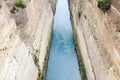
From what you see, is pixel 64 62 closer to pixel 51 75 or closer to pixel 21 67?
pixel 51 75

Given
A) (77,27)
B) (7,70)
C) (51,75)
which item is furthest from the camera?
(77,27)

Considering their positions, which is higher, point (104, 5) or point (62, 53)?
point (104, 5)

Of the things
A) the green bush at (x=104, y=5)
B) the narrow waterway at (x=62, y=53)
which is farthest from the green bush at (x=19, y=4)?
the narrow waterway at (x=62, y=53)

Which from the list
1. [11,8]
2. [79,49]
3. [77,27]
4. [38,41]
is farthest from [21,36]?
[77,27]

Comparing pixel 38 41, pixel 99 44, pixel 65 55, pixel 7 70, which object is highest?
pixel 7 70

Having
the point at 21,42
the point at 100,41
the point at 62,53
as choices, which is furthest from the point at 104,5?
the point at 62,53

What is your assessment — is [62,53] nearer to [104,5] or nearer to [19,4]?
[104,5]
